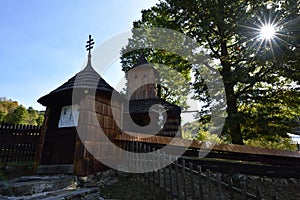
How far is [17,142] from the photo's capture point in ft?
23.0

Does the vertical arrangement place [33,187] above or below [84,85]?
below

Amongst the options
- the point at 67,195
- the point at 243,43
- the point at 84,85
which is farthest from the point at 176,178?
the point at 243,43

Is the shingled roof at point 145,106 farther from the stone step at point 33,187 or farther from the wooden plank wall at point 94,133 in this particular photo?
the stone step at point 33,187

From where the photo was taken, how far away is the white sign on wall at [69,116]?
20.6 ft

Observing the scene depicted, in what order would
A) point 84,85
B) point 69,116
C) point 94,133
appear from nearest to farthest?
point 94,133, point 84,85, point 69,116

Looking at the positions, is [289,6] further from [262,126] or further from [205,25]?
[262,126]

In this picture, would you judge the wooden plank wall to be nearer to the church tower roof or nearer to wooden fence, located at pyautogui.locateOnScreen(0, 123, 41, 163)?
the church tower roof

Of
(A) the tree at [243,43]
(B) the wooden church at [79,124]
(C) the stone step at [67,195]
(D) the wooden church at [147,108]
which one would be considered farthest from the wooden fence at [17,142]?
(A) the tree at [243,43]

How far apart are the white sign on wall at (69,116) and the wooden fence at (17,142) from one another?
1.90m

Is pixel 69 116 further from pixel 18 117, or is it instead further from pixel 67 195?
pixel 18 117

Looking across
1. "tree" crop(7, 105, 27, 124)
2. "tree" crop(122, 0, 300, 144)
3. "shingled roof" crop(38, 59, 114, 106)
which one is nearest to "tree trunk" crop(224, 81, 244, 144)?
"tree" crop(122, 0, 300, 144)

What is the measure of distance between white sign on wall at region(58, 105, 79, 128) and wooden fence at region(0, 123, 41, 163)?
Answer: 6.24 ft

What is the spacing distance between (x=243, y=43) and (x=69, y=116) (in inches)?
311

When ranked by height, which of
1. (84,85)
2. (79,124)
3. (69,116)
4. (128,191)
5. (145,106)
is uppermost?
(145,106)
